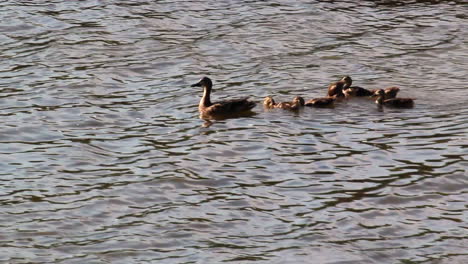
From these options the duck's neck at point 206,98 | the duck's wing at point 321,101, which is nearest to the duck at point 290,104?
the duck's wing at point 321,101

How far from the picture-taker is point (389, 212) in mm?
12766

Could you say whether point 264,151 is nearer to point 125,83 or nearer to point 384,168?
point 384,168

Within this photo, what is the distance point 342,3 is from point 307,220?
10.5 m

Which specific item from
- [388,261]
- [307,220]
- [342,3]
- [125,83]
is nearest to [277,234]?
[307,220]

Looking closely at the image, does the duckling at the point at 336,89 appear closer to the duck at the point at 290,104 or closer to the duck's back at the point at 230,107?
the duck at the point at 290,104

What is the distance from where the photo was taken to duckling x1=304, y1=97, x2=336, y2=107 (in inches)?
653

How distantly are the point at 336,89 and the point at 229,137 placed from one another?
204 cm

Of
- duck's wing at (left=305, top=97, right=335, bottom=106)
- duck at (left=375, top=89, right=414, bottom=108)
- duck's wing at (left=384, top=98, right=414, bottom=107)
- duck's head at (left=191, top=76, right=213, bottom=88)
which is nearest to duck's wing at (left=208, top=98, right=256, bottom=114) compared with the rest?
duck's head at (left=191, top=76, right=213, bottom=88)

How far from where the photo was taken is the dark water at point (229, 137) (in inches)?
478

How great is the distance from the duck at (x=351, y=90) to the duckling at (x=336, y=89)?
6 cm

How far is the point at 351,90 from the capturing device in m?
16.9

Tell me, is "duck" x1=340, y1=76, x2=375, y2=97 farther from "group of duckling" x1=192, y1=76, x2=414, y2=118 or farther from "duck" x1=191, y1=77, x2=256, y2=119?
"duck" x1=191, y1=77, x2=256, y2=119

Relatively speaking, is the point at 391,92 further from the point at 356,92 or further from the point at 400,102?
the point at 356,92

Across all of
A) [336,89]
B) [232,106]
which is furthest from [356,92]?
[232,106]
